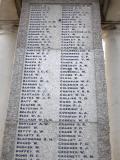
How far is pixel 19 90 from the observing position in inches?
155

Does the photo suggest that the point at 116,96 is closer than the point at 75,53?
No

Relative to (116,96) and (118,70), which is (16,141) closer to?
(116,96)

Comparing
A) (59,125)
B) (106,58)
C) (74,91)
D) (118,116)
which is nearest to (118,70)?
(106,58)

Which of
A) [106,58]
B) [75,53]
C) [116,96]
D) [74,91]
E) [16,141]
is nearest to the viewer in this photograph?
[16,141]

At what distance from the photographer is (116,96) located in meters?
5.11

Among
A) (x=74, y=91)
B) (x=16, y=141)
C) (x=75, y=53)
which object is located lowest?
(x=16, y=141)

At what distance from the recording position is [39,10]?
471cm

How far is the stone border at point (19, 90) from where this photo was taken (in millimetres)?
3529

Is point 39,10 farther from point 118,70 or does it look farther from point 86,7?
point 118,70

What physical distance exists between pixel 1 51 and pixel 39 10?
144 centimetres

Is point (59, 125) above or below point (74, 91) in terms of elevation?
below

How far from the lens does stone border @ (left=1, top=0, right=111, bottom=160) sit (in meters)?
3.53

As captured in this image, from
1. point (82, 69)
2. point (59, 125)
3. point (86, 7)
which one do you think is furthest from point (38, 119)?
point (86, 7)

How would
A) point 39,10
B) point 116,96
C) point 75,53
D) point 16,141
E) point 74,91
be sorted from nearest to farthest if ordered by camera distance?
1. point 16,141
2. point 74,91
3. point 75,53
4. point 39,10
5. point 116,96
